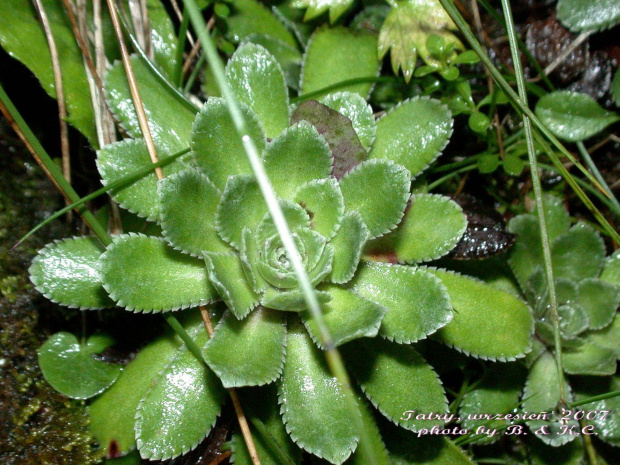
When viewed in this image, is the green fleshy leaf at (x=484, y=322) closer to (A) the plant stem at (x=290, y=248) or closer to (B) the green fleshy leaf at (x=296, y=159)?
(B) the green fleshy leaf at (x=296, y=159)

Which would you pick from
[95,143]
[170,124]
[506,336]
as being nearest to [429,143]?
[506,336]

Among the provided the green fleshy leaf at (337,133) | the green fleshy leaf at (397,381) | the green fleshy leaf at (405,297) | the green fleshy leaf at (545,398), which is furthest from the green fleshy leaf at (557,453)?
the green fleshy leaf at (337,133)

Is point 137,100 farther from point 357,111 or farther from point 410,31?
point 410,31

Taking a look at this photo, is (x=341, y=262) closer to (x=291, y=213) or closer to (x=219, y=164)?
(x=291, y=213)

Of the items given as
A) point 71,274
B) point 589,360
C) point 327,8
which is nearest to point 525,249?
point 589,360

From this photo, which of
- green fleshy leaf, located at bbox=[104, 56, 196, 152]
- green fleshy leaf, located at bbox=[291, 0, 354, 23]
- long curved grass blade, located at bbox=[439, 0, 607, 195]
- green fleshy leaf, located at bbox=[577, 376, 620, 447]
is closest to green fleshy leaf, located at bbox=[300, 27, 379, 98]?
green fleshy leaf, located at bbox=[291, 0, 354, 23]

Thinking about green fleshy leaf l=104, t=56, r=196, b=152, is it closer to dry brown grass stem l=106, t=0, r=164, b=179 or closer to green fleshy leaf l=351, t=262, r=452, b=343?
dry brown grass stem l=106, t=0, r=164, b=179
